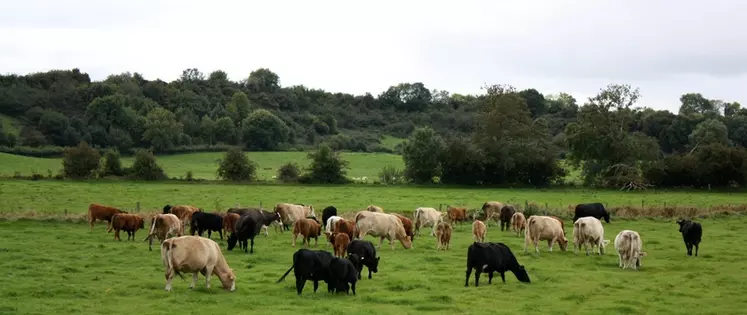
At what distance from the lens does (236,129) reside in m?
105

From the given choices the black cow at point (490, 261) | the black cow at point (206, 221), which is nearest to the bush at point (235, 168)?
the black cow at point (206, 221)

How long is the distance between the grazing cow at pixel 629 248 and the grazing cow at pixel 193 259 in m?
12.4

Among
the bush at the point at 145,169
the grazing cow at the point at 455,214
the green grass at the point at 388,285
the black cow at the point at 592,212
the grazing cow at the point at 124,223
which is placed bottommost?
the green grass at the point at 388,285

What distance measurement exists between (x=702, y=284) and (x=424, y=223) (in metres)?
15.1

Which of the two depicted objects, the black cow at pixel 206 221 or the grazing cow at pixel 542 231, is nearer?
the grazing cow at pixel 542 231

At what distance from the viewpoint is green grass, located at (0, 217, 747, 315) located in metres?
16.9

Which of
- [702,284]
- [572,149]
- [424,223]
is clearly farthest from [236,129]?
[702,284]

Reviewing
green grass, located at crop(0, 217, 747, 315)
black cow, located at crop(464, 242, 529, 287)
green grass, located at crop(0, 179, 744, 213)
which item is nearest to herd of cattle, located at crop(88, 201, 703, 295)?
black cow, located at crop(464, 242, 529, 287)

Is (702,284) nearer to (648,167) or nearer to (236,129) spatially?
(648,167)

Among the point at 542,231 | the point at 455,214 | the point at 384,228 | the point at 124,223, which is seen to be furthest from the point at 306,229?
the point at 455,214

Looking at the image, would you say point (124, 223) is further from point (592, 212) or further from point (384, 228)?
point (592, 212)

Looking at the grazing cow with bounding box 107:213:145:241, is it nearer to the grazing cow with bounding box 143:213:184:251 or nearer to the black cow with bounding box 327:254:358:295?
the grazing cow with bounding box 143:213:184:251

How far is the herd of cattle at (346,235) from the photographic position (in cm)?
1833

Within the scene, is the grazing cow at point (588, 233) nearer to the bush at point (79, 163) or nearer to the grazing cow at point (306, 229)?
the grazing cow at point (306, 229)
